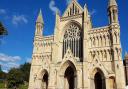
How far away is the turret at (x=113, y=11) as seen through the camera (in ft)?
117

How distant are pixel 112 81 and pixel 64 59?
10.2 m

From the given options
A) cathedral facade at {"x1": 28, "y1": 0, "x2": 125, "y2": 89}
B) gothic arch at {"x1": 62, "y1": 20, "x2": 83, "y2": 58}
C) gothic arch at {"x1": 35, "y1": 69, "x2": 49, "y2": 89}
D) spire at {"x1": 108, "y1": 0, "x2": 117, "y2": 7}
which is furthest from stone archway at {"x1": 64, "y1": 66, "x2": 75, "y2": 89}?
spire at {"x1": 108, "y1": 0, "x2": 117, "y2": 7}

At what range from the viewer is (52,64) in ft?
124

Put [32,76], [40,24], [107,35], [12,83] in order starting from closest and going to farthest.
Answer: [107,35] → [32,76] → [40,24] → [12,83]

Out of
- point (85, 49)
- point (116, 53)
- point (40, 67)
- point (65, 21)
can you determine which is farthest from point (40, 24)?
point (116, 53)

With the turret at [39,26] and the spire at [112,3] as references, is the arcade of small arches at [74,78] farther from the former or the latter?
the spire at [112,3]

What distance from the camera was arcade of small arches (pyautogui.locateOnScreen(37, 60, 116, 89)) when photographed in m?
32.8

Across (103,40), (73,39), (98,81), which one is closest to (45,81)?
(73,39)

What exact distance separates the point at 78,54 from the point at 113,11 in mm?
11265

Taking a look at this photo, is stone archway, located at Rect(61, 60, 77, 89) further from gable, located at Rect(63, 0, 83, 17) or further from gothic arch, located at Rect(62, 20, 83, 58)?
gable, located at Rect(63, 0, 83, 17)

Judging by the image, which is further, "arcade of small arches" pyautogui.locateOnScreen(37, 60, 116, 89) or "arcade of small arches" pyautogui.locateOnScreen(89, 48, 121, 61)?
"arcade of small arches" pyautogui.locateOnScreen(89, 48, 121, 61)

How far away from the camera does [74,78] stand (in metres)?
35.4

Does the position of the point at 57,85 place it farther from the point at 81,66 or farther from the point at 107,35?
the point at 107,35

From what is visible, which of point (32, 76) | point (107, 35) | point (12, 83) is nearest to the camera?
point (107, 35)
